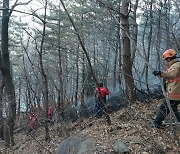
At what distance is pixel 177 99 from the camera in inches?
270

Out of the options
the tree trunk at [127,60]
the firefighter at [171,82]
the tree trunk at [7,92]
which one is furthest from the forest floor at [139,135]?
the tree trunk at [7,92]

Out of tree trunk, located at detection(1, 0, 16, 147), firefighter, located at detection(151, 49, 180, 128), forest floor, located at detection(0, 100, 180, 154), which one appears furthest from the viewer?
tree trunk, located at detection(1, 0, 16, 147)

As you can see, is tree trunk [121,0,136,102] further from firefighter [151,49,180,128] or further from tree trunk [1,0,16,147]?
tree trunk [1,0,16,147]

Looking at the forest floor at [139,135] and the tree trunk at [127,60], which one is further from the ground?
the tree trunk at [127,60]

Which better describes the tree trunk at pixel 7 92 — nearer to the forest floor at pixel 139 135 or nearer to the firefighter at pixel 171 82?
the forest floor at pixel 139 135

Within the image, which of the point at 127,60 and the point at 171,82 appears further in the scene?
the point at 127,60

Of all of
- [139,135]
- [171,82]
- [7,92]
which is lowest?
[139,135]

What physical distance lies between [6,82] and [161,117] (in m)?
9.99

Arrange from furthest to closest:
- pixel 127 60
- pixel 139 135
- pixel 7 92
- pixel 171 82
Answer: pixel 7 92, pixel 127 60, pixel 139 135, pixel 171 82

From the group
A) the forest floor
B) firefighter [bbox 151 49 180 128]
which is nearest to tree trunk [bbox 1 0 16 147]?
the forest floor

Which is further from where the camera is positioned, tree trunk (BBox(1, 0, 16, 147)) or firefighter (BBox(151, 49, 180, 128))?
tree trunk (BBox(1, 0, 16, 147))

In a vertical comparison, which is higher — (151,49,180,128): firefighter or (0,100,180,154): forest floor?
(151,49,180,128): firefighter

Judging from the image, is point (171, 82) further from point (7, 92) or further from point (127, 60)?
point (7, 92)

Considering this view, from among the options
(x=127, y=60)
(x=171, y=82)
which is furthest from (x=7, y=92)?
(x=171, y=82)
